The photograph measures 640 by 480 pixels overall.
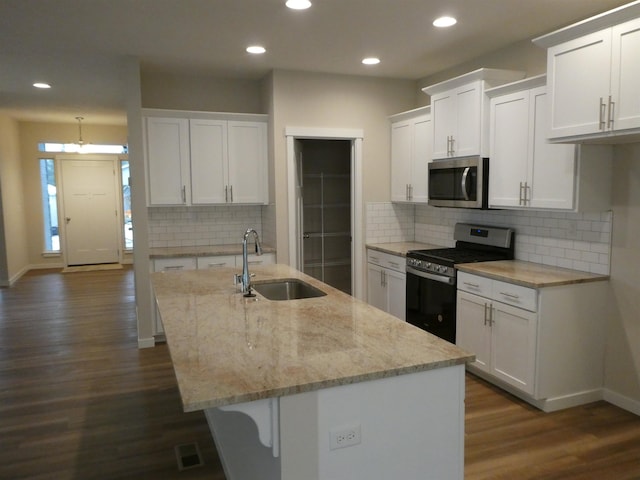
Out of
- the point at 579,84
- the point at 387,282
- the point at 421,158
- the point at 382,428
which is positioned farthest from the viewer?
the point at 387,282

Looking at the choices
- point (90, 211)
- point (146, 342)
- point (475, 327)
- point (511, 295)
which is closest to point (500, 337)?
point (475, 327)

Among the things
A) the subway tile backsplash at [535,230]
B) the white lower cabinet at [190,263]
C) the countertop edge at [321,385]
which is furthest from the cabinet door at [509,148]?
the white lower cabinet at [190,263]

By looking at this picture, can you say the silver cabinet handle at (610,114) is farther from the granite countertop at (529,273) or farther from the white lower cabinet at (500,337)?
the white lower cabinet at (500,337)

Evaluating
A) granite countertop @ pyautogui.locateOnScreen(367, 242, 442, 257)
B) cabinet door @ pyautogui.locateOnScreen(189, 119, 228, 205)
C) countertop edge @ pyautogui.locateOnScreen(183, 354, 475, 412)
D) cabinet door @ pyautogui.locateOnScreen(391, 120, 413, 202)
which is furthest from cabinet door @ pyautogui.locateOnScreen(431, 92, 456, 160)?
countertop edge @ pyautogui.locateOnScreen(183, 354, 475, 412)

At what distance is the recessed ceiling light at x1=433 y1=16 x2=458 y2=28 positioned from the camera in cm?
350

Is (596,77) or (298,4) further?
(298,4)

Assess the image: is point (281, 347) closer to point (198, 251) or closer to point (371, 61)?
point (198, 251)

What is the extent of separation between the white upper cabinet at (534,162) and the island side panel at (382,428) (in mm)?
2030

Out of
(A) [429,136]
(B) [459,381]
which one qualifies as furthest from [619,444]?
(A) [429,136]

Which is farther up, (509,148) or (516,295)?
(509,148)

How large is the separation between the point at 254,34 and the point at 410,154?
2058 millimetres

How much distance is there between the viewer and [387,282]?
16.4ft

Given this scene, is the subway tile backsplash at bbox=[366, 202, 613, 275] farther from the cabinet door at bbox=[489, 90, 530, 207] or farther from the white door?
the white door

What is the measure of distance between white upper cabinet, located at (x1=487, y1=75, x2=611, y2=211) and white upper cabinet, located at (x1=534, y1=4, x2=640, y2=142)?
209 mm
